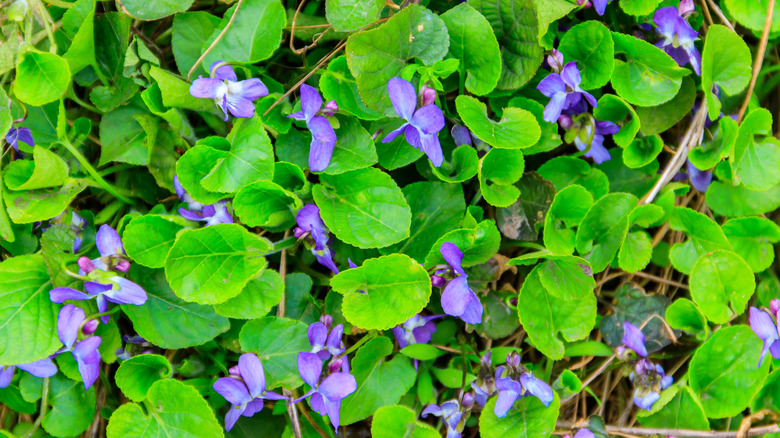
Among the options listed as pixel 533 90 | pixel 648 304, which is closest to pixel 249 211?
pixel 533 90

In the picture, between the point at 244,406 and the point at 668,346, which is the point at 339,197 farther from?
the point at 668,346

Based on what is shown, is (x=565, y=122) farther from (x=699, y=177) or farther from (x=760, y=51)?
(x=760, y=51)

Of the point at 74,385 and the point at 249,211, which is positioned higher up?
the point at 249,211

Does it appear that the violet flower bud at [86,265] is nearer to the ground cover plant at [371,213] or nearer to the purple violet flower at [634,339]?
the ground cover plant at [371,213]

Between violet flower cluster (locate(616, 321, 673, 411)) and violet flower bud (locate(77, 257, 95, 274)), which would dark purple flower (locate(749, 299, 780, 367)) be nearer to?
violet flower cluster (locate(616, 321, 673, 411))

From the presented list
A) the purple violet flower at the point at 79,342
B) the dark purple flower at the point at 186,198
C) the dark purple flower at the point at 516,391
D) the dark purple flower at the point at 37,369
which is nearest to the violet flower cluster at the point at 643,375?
the dark purple flower at the point at 516,391

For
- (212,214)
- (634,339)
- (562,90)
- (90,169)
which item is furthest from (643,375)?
(90,169)
